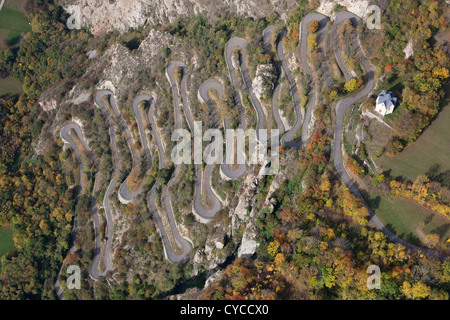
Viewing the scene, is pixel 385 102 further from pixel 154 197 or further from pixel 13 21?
pixel 13 21

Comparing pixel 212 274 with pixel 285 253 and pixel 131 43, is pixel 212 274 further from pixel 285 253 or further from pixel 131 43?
pixel 131 43

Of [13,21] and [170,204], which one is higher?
[13,21]

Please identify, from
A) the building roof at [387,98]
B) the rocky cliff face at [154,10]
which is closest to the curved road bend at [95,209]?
the rocky cliff face at [154,10]

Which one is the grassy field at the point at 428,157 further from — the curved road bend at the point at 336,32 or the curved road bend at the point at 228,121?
the curved road bend at the point at 228,121

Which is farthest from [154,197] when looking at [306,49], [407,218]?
[407,218]

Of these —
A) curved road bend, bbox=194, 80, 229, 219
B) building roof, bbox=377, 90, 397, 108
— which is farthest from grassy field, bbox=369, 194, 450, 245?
curved road bend, bbox=194, 80, 229, 219

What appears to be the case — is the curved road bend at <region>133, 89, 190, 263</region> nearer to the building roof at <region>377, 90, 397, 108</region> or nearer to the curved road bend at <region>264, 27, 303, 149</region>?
the curved road bend at <region>264, 27, 303, 149</region>
